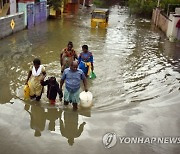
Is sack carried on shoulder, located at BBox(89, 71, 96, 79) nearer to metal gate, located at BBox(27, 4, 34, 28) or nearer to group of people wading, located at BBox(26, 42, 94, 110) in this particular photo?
group of people wading, located at BBox(26, 42, 94, 110)

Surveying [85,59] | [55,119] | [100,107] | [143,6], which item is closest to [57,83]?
[55,119]

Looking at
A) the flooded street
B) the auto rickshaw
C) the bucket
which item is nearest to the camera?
the flooded street

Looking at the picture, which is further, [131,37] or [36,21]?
[36,21]

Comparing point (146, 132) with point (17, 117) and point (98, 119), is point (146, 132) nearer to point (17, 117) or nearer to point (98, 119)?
point (98, 119)

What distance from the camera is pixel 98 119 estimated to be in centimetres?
785

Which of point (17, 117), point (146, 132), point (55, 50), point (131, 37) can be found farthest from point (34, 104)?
point (131, 37)

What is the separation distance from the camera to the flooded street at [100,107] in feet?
21.6

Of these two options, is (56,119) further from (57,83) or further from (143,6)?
(143,6)

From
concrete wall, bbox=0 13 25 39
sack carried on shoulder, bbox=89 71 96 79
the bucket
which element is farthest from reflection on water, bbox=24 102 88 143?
concrete wall, bbox=0 13 25 39

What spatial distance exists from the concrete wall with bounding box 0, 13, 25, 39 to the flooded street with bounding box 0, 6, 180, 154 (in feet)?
4.04

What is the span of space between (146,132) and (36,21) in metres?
19.5

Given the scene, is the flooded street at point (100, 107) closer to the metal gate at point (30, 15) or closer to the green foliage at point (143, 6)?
the metal gate at point (30, 15)

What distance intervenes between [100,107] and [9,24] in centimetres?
1231

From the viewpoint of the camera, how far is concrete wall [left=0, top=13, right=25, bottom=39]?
17594 mm
